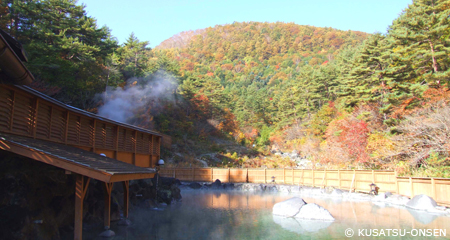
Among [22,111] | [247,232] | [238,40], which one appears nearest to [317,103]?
[247,232]

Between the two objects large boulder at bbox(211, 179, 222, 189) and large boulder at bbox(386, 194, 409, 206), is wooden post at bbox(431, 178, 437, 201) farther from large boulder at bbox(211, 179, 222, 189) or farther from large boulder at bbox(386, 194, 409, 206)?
large boulder at bbox(211, 179, 222, 189)

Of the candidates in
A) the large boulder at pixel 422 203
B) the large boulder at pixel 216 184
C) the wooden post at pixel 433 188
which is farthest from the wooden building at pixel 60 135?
the wooden post at pixel 433 188

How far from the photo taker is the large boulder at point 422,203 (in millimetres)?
12578

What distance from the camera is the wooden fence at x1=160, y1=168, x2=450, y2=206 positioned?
13.2 meters

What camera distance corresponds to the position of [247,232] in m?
9.19

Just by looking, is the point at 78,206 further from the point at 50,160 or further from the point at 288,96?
the point at 288,96

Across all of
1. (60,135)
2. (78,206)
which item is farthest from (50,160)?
(60,135)

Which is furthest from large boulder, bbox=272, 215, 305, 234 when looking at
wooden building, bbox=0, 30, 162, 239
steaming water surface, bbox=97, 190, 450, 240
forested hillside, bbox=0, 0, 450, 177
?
forested hillside, bbox=0, 0, 450, 177

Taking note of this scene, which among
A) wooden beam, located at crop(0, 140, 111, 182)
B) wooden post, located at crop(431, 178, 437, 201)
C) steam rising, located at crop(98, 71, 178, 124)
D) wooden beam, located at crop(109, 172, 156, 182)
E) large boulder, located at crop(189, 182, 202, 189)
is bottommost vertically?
large boulder, located at crop(189, 182, 202, 189)

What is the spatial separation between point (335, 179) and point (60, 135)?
709 inches

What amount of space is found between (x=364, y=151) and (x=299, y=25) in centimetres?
10147

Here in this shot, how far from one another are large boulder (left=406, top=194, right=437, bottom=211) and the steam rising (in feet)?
77.1

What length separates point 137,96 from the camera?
32906 millimetres

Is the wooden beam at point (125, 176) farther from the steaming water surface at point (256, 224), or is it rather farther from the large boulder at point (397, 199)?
the large boulder at point (397, 199)
